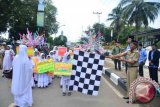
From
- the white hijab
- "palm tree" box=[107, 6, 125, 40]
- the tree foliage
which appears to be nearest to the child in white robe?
the white hijab

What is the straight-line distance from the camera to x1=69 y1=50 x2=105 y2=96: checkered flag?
1059 centimetres

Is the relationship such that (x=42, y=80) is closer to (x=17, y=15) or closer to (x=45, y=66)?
(x=45, y=66)

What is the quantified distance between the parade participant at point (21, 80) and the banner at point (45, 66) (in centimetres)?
478

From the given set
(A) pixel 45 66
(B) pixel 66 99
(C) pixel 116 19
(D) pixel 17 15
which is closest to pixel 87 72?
(B) pixel 66 99

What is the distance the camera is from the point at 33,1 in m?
65.5

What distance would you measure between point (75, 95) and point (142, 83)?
21.5ft

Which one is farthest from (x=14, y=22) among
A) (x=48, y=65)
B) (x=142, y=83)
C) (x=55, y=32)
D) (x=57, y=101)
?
(x=142, y=83)

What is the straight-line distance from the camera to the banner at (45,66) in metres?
15.0

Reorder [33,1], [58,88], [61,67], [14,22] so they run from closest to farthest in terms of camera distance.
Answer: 1. [61,67]
2. [58,88]
3. [14,22]
4. [33,1]

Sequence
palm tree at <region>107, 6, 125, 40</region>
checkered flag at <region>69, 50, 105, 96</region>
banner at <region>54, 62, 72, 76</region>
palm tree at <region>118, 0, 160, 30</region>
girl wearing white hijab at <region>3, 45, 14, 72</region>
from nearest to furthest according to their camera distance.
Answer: checkered flag at <region>69, 50, 105, 96</region>
banner at <region>54, 62, 72, 76</region>
girl wearing white hijab at <region>3, 45, 14, 72</region>
palm tree at <region>118, 0, 160, 30</region>
palm tree at <region>107, 6, 125, 40</region>

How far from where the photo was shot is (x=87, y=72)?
10820 millimetres

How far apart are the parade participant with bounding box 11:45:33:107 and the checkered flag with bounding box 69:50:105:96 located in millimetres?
1479

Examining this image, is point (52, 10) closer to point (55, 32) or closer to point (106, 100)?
point (55, 32)

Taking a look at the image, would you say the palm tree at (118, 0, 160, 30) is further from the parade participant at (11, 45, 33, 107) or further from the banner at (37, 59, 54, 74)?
the parade participant at (11, 45, 33, 107)
